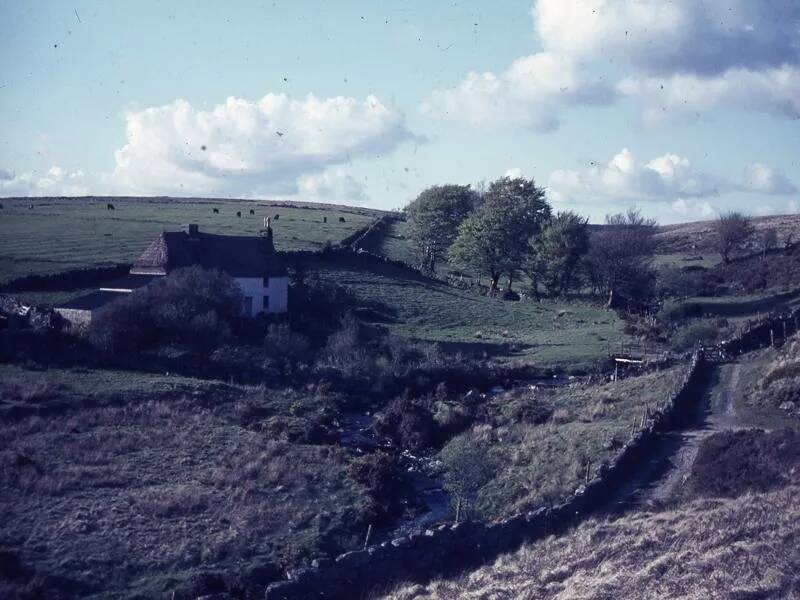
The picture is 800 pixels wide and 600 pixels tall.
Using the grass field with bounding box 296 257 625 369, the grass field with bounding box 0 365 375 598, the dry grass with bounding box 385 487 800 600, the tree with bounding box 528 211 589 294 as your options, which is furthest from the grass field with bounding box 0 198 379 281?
the dry grass with bounding box 385 487 800 600

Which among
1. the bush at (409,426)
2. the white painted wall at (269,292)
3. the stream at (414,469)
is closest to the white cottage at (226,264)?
the white painted wall at (269,292)

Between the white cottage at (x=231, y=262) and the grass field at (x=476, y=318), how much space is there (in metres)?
5.91

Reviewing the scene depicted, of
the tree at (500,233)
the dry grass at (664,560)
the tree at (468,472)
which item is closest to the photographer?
the dry grass at (664,560)

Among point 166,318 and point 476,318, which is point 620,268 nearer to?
point 476,318

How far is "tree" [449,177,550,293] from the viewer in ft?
230

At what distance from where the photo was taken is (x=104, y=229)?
246 feet

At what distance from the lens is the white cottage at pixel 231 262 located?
52000 mm

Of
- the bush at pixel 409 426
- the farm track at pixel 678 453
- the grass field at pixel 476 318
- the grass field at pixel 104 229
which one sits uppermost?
the grass field at pixel 104 229

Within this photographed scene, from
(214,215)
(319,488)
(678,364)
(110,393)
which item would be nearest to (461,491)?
(319,488)

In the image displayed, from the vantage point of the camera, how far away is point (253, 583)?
56.4 ft

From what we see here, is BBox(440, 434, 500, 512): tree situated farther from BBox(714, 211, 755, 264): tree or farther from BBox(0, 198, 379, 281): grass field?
BBox(714, 211, 755, 264): tree

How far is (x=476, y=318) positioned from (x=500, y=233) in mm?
14052

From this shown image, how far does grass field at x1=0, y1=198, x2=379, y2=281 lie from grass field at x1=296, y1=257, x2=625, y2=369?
9090 mm

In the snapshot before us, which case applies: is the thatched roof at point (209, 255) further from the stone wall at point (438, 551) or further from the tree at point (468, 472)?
the stone wall at point (438, 551)
